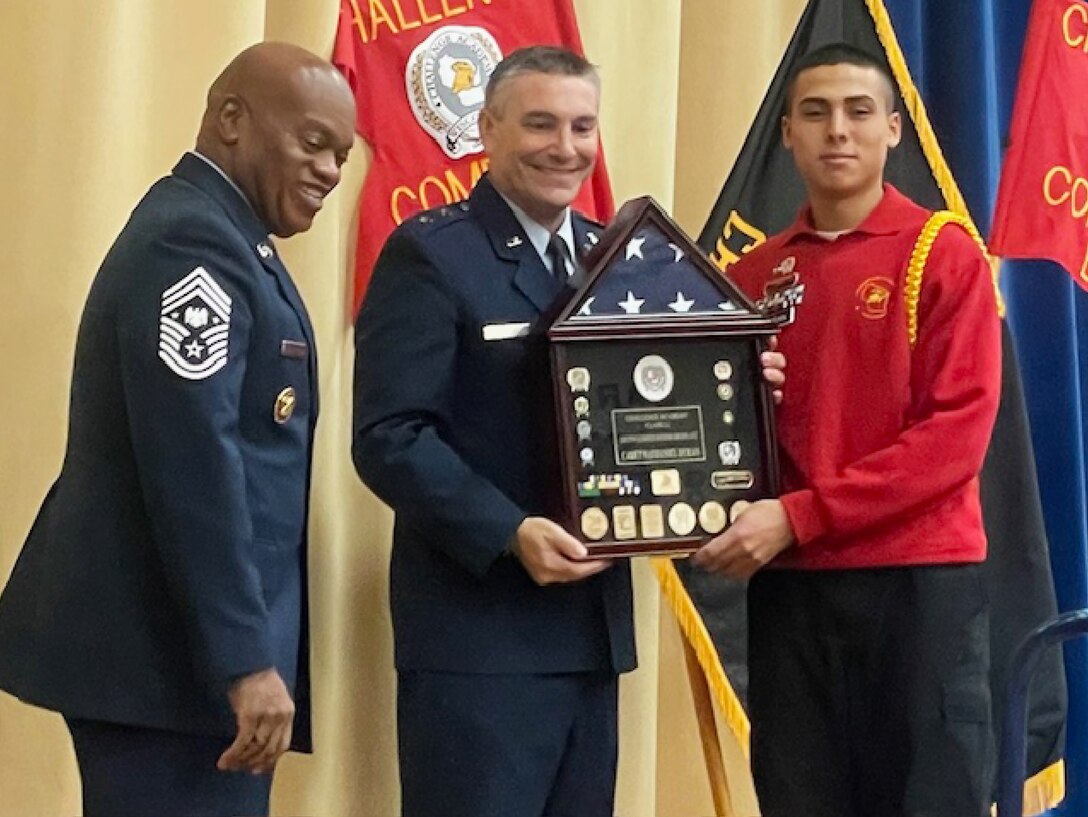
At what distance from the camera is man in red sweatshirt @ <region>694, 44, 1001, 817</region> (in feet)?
6.04

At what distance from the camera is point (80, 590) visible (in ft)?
4.74

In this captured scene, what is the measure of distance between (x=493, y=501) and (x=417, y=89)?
838 mm

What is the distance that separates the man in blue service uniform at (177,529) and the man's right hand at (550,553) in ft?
0.92

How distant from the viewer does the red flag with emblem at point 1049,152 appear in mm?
2854

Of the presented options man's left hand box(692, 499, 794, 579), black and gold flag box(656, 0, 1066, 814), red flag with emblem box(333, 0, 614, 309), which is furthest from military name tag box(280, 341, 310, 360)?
black and gold flag box(656, 0, 1066, 814)

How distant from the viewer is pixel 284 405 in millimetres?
1532

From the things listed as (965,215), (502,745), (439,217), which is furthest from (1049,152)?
(502,745)

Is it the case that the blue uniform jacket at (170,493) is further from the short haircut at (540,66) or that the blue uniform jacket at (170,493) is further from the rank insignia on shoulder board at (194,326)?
the short haircut at (540,66)

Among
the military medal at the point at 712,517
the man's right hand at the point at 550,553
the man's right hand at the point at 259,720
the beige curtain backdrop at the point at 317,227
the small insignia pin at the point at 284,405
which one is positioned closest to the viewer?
the man's right hand at the point at 259,720

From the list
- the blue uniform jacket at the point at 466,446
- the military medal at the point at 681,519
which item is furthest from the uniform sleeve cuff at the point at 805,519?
the blue uniform jacket at the point at 466,446

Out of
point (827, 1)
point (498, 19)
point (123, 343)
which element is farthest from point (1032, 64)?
point (123, 343)

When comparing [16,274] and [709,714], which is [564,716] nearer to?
[709,714]

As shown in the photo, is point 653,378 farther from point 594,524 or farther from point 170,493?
point 170,493

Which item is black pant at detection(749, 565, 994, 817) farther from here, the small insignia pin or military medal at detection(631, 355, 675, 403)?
the small insignia pin
